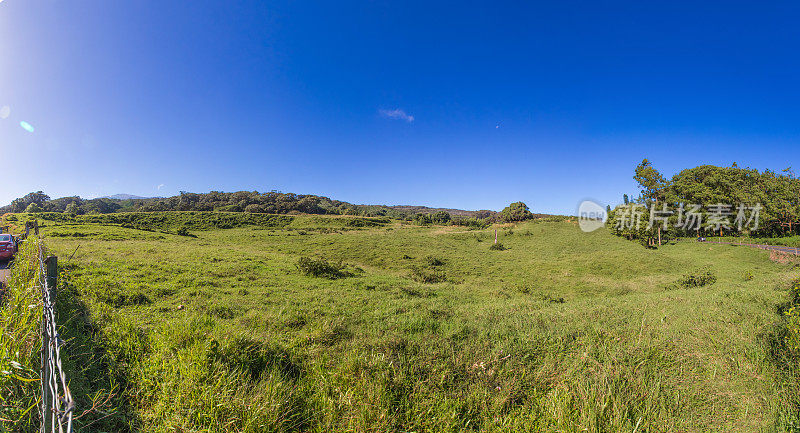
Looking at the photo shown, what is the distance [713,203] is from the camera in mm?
44875

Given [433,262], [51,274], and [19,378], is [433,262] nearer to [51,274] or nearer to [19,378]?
[51,274]

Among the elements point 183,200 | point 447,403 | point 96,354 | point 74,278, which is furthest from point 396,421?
point 183,200

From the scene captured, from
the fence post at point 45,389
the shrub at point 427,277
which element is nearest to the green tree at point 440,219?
the shrub at point 427,277

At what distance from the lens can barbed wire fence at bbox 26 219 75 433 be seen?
6.22 ft

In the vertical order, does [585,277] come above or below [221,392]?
below

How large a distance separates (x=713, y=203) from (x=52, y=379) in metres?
69.6

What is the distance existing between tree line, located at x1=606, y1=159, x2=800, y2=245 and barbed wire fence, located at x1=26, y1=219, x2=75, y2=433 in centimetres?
5125

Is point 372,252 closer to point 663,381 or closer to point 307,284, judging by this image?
point 307,284

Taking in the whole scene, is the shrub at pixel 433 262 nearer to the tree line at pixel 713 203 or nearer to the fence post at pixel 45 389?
the fence post at pixel 45 389

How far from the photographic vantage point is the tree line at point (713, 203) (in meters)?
39.2

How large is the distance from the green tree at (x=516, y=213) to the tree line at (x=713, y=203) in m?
30.2

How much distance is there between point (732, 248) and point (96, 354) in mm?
50174

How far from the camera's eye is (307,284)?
12344 millimetres

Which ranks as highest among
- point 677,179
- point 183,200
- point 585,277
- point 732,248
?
point 677,179
